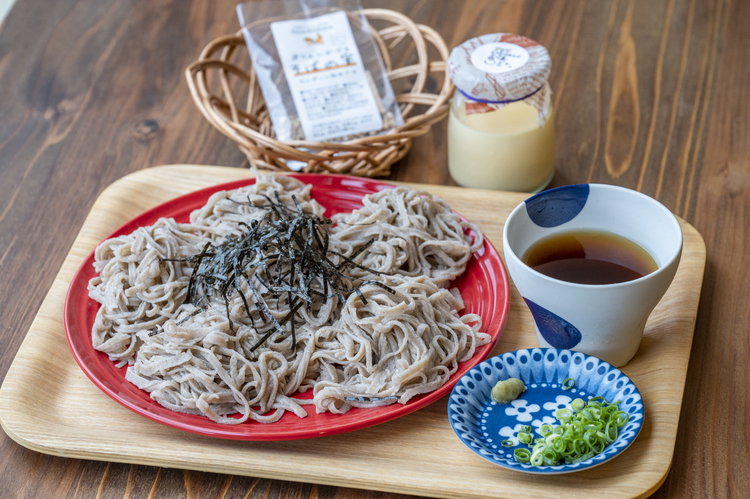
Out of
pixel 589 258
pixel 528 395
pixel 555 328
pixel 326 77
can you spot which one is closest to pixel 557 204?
pixel 589 258

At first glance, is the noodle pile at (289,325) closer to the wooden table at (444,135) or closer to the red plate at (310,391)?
the red plate at (310,391)

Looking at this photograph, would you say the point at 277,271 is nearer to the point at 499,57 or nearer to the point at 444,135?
the point at 499,57

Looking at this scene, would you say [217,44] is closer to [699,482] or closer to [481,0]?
[481,0]

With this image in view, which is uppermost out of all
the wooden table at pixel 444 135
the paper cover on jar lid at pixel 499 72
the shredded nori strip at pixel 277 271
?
the paper cover on jar lid at pixel 499 72

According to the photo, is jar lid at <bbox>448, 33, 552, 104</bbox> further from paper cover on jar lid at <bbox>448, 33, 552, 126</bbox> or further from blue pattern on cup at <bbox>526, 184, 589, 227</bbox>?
blue pattern on cup at <bbox>526, 184, 589, 227</bbox>

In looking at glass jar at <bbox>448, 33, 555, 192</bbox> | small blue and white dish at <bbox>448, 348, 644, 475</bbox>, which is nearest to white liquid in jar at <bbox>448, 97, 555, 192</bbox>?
glass jar at <bbox>448, 33, 555, 192</bbox>

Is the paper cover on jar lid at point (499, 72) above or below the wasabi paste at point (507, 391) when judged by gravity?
above

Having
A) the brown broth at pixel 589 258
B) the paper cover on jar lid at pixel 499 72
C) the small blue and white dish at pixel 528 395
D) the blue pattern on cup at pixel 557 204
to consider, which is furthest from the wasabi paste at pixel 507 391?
the paper cover on jar lid at pixel 499 72

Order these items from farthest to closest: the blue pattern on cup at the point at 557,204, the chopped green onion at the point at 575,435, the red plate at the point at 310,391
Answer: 1. the blue pattern on cup at the point at 557,204
2. the red plate at the point at 310,391
3. the chopped green onion at the point at 575,435
